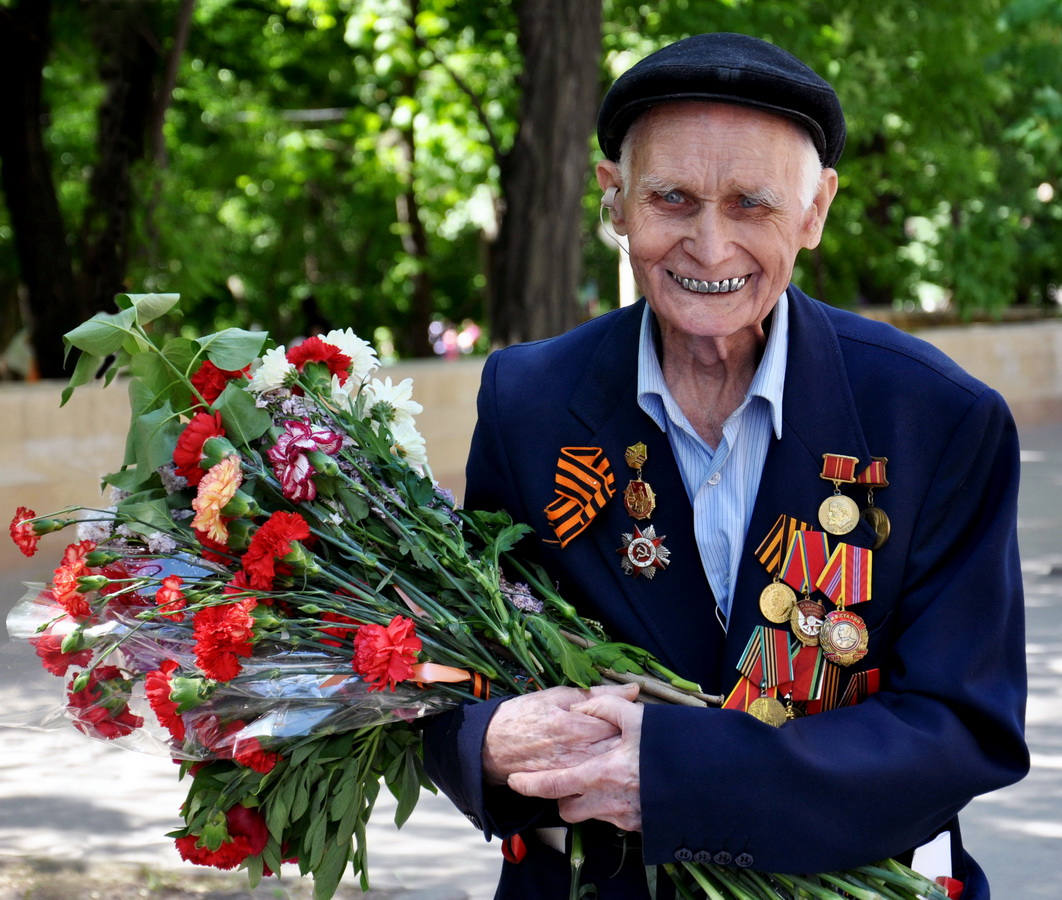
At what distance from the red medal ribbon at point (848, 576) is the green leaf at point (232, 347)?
0.82 meters

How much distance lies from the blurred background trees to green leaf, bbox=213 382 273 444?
24.7 feet

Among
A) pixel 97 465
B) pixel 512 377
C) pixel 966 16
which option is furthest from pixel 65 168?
pixel 512 377

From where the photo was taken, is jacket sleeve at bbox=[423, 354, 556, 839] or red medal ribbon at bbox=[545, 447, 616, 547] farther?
red medal ribbon at bbox=[545, 447, 616, 547]

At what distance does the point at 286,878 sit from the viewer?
420 cm

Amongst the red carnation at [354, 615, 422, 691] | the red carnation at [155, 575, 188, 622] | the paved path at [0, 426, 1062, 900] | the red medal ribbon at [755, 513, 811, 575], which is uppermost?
the red medal ribbon at [755, 513, 811, 575]

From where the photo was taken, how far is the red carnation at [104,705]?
196 cm

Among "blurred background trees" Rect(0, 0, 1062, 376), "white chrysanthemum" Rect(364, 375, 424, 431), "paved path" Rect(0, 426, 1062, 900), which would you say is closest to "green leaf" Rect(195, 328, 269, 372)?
"white chrysanthemum" Rect(364, 375, 424, 431)

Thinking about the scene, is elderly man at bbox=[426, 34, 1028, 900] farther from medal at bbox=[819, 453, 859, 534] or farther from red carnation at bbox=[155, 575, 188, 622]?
red carnation at bbox=[155, 575, 188, 622]

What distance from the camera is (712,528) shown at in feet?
6.61

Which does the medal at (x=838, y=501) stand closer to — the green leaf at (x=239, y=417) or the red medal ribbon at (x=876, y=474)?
the red medal ribbon at (x=876, y=474)

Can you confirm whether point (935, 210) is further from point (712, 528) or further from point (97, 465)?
point (712, 528)

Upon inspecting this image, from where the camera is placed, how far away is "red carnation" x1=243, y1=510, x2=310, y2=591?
185 centimetres

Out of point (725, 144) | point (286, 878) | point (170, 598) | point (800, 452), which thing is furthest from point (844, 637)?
point (286, 878)

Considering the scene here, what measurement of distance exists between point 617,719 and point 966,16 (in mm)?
12818
